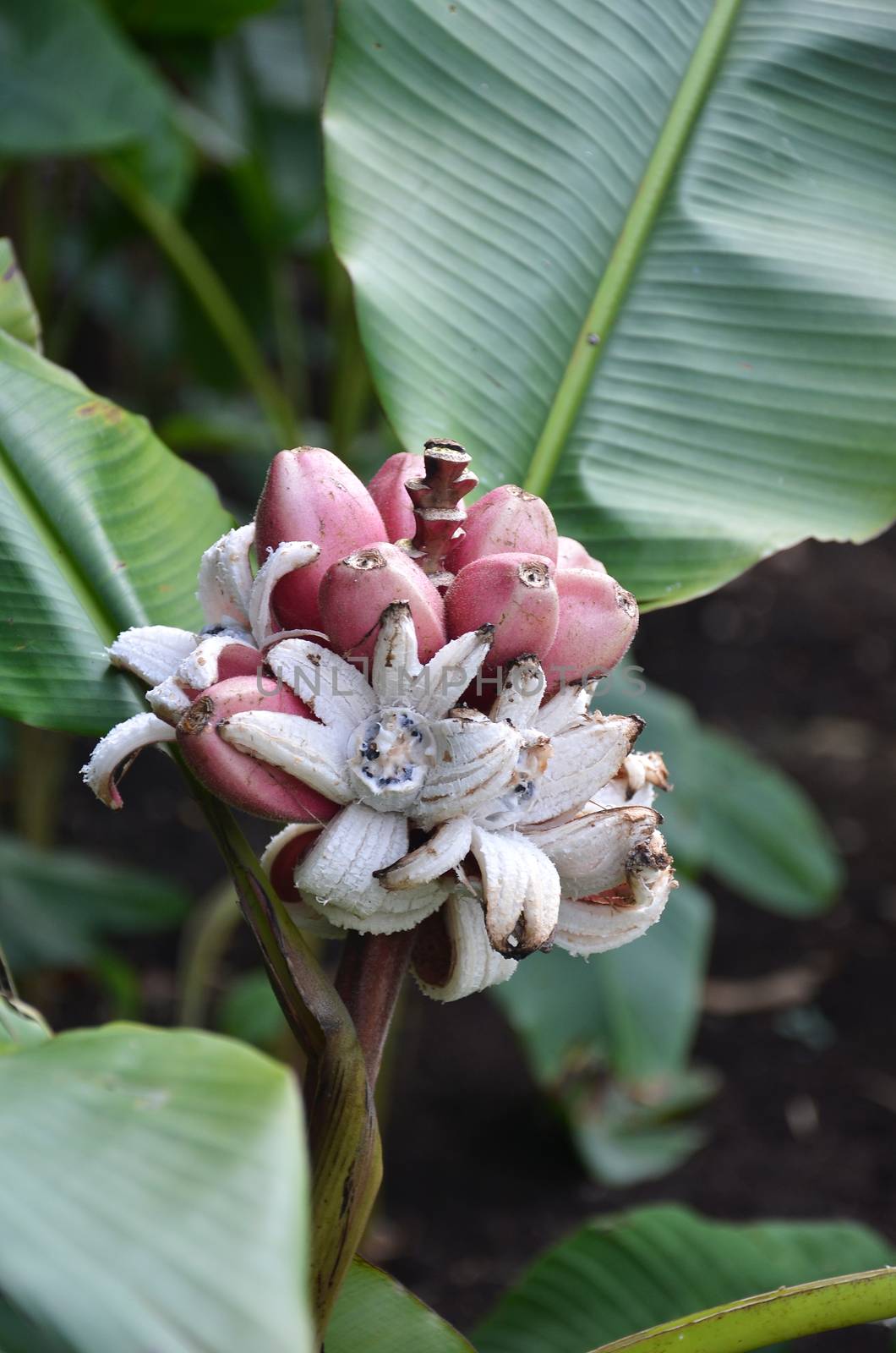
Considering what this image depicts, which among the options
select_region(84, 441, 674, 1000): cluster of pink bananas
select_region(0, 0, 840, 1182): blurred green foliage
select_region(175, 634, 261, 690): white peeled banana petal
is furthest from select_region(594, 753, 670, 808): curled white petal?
select_region(0, 0, 840, 1182): blurred green foliage

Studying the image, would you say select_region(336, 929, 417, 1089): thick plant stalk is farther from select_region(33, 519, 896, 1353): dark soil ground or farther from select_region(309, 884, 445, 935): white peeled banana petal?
select_region(33, 519, 896, 1353): dark soil ground

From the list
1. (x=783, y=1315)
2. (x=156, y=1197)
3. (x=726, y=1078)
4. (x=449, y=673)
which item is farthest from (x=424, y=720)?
(x=726, y=1078)

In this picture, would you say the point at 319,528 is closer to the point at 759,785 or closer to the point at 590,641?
the point at 590,641

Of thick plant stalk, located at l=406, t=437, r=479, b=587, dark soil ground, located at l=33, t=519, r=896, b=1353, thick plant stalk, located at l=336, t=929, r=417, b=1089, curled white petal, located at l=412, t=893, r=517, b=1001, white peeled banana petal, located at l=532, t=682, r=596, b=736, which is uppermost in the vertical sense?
thick plant stalk, located at l=406, t=437, r=479, b=587

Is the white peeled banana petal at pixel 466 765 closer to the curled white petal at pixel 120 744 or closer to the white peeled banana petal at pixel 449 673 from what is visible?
the white peeled banana petal at pixel 449 673

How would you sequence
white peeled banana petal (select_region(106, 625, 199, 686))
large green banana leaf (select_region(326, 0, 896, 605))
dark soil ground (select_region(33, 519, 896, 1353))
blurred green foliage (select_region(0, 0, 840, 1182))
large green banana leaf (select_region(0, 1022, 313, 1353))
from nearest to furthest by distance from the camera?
Result: 1. large green banana leaf (select_region(0, 1022, 313, 1353))
2. white peeled banana petal (select_region(106, 625, 199, 686))
3. large green banana leaf (select_region(326, 0, 896, 605))
4. blurred green foliage (select_region(0, 0, 840, 1182))
5. dark soil ground (select_region(33, 519, 896, 1353))

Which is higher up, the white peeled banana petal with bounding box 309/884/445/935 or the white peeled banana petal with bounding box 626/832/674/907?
the white peeled banana petal with bounding box 626/832/674/907

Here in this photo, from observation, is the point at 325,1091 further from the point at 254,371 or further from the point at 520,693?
the point at 254,371

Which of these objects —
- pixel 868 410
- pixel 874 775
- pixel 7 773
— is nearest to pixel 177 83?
pixel 7 773
